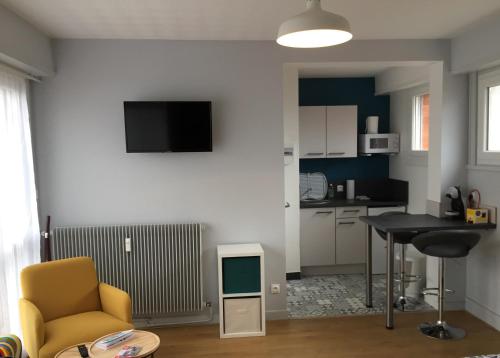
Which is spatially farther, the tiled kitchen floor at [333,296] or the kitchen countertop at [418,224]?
the tiled kitchen floor at [333,296]

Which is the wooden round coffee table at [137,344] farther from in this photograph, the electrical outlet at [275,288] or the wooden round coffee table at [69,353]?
the electrical outlet at [275,288]

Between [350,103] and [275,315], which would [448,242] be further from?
[350,103]

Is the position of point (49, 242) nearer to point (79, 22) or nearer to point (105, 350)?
point (105, 350)

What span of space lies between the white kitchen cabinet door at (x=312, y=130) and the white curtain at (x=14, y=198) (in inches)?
124

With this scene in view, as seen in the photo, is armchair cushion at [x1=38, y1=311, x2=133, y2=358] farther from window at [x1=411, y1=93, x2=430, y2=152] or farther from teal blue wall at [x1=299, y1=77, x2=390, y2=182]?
window at [x1=411, y1=93, x2=430, y2=152]

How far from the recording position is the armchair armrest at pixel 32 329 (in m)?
2.81

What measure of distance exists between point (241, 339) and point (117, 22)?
282 centimetres

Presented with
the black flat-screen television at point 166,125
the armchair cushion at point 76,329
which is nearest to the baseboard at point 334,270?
the black flat-screen television at point 166,125

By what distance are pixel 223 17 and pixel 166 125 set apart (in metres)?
1.07

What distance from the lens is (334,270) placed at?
5.57 meters

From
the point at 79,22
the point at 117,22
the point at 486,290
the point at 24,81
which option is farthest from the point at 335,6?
the point at 486,290

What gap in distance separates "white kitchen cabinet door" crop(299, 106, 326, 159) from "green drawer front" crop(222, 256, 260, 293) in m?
2.14

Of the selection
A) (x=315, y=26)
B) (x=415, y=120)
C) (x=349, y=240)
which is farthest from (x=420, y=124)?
(x=315, y=26)

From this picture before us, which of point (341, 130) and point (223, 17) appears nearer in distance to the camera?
point (223, 17)
